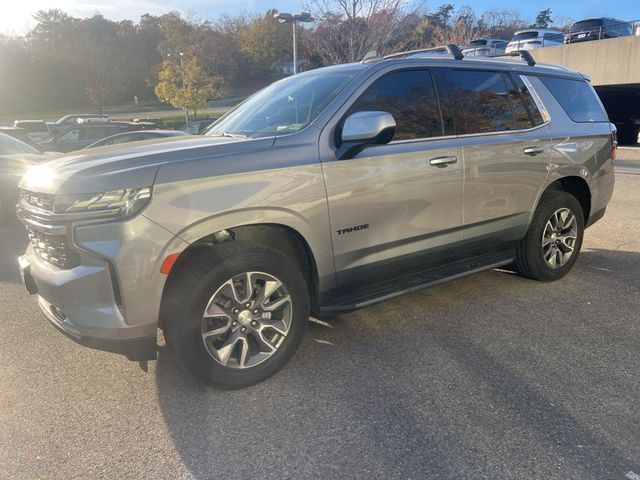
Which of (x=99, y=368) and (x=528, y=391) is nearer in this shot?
(x=528, y=391)

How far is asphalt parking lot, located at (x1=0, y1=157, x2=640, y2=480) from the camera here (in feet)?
7.86

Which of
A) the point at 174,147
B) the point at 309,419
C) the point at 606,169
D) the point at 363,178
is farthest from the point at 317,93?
the point at 606,169

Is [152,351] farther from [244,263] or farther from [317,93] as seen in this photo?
[317,93]

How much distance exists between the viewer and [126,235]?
252 cm

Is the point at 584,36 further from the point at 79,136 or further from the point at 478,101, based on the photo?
the point at 478,101

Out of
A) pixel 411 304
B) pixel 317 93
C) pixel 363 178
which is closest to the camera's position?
pixel 363 178

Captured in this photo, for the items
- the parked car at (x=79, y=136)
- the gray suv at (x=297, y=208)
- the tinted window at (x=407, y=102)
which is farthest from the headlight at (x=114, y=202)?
the parked car at (x=79, y=136)

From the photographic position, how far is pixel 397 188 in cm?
342

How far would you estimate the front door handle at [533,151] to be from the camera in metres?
4.15

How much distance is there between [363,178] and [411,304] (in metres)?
1.50

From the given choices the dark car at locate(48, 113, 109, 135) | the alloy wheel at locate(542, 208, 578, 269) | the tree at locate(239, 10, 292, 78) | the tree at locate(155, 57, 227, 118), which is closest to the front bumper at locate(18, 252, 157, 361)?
the alloy wheel at locate(542, 208, 578, 269)

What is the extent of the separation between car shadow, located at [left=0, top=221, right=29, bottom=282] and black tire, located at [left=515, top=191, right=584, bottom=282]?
510cm

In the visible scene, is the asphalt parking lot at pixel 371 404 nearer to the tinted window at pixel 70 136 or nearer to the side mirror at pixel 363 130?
the side mirror at pixel 363 130

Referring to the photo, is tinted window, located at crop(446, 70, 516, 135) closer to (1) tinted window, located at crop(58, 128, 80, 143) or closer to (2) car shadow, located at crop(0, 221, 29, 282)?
(2) car shadow, located at crop(0, 221, 29, 282)
